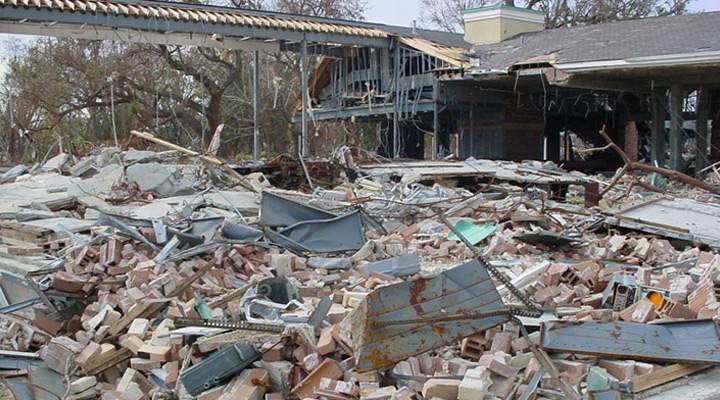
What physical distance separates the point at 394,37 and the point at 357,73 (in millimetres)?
2203

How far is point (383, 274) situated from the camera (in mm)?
7055

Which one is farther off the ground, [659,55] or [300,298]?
[659,55]

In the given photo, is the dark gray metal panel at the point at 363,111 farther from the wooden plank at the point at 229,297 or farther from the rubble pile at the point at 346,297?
the wooden plank at the point at 229,297

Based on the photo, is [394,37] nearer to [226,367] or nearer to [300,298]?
[300,298]

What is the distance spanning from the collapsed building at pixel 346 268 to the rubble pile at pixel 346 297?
0.07 feet

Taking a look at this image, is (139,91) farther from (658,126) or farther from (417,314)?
(417,314)

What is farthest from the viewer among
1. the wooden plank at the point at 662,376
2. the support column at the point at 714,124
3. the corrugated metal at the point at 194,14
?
the support column at the point at 714,124

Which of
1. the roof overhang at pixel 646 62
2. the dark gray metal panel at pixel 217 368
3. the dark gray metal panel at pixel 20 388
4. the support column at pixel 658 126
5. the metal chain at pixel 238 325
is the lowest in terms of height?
the dark gray metal panel at pixel 20 388

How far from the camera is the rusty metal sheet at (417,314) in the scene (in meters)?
4.68

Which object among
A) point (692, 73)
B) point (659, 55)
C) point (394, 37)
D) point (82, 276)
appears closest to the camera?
point (82, 276)

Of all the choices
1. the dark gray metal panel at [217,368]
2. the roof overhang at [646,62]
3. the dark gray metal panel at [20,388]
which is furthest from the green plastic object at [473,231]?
the roof overhang at [646,62]

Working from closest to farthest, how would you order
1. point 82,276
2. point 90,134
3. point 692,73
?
1. point 82,276
2. point 692,73
3. point 90,134

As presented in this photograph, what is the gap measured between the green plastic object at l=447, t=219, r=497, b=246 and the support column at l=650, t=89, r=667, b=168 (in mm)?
10009

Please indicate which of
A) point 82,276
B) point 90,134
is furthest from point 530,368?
point 90,134
